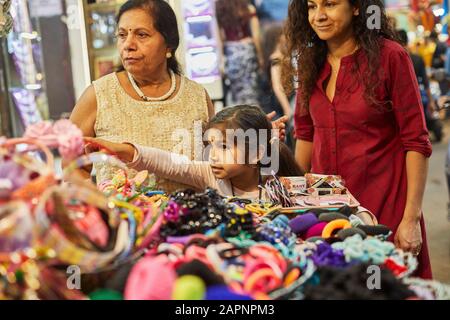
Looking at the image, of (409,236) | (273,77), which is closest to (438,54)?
(273,77)

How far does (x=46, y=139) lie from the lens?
1.24 metres

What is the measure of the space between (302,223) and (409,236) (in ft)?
2.31

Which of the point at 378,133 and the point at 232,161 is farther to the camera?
the point at 378,133

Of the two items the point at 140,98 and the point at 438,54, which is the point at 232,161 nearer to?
the point at 140,98

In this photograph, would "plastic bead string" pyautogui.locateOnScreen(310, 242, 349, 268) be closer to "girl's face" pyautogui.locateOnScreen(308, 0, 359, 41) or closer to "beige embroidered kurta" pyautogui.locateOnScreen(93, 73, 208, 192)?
"beige embroidered kurta" pyautogui.locateOnScreen(93, 73, 208, 192)

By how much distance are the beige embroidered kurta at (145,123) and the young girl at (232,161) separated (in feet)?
0.21

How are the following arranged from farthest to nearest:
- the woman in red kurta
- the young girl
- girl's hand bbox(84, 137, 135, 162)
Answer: the woman in red kurta → the young girl → girl's hand bbox(84, 137, 135, 162)

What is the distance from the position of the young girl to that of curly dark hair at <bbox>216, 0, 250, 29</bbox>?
477 centimetres

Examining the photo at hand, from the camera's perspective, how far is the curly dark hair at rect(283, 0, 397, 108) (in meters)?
2.14

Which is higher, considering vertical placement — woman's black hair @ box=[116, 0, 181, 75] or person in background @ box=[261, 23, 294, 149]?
woman's black hair @ box=[116, 0, 181, 75]

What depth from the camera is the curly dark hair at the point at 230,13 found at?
6859mm

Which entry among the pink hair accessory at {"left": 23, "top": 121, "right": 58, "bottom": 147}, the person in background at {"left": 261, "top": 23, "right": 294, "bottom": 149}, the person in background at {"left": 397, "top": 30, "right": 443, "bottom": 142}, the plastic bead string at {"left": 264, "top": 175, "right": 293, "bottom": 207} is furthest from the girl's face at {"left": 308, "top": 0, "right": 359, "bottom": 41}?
the person in background at {"left": 397, "top": 30, "right": 443, "bottom": 142}

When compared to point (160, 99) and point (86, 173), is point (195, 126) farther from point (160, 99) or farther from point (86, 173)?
point (86, 173)

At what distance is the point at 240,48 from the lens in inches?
265
